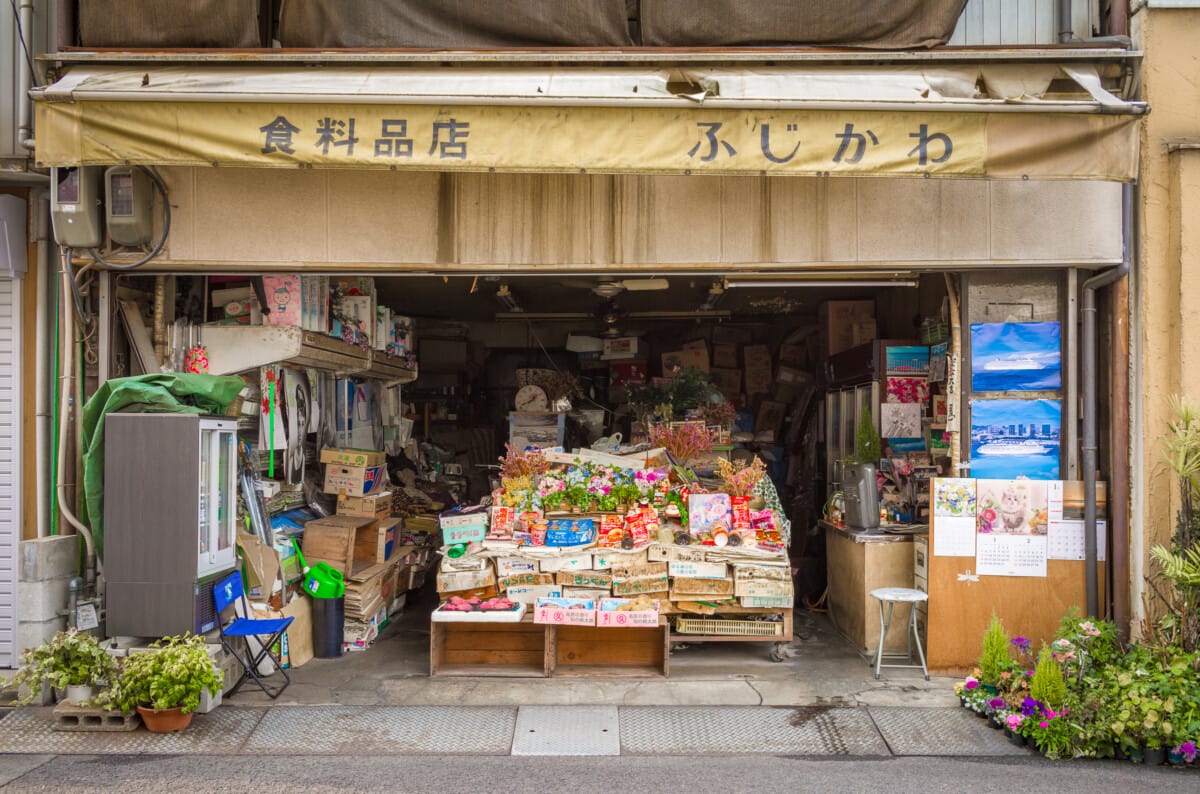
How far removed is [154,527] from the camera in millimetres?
6656

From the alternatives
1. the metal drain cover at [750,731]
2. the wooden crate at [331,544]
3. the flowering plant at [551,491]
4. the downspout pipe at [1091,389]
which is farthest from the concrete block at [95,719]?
the downspout pipe at [1091,389]

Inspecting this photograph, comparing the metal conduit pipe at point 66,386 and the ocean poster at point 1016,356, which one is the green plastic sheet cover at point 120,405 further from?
the ocean poster at point 1016,356

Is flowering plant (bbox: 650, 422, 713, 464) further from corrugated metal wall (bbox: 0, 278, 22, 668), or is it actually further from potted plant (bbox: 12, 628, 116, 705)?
corrugated metal wall (bbox: 0, 278, 22, 668)

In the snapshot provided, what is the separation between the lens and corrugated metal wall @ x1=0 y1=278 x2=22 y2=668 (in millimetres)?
7258

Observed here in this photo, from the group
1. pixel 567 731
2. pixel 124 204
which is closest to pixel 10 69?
pixel 124 204

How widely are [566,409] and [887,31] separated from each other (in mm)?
6862

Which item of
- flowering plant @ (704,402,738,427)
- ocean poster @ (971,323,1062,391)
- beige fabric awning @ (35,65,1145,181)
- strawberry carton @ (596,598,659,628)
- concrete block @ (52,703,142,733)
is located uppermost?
beige fabric awning @ (35,65,1145,181)

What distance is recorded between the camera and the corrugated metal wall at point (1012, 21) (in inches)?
292

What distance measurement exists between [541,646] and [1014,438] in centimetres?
447

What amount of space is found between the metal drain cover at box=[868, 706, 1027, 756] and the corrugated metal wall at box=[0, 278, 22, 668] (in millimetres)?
6935

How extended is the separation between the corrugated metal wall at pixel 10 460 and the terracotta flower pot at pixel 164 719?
1.91 metres

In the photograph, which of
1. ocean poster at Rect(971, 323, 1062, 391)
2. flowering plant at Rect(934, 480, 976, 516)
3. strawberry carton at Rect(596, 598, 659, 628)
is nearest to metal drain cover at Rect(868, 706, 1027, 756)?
flowering plant at Rect(934, 480, 976, 516)

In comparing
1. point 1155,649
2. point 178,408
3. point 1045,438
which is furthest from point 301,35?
point 1155,649

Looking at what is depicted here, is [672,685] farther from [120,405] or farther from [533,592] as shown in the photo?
[120,405]
